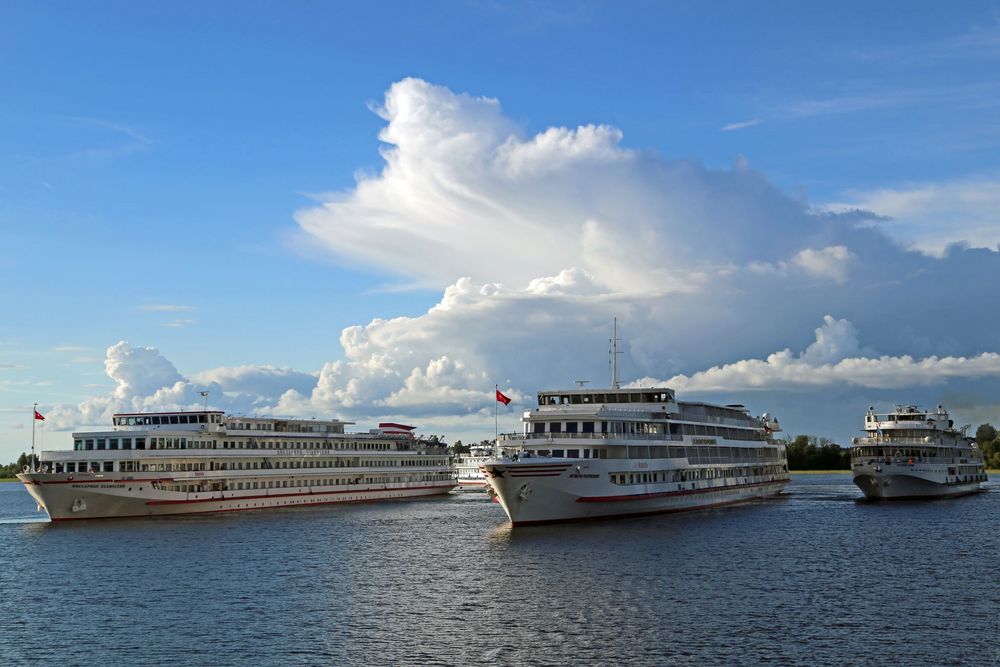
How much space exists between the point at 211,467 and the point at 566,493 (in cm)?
4583

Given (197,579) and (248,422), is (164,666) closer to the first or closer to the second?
(197,579)

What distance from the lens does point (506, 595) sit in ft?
170

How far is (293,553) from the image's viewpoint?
2749 inches

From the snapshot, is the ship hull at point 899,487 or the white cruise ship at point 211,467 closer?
the white cruise ship at point 211,467

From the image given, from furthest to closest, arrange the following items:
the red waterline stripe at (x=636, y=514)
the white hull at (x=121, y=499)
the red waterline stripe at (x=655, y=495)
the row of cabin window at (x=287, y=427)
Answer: the row of cabin window at (x=287, y=427)
the white hull at (x=121, y=499)
the red waterline stripe at (x=655, y=495)
the red waterline stripe at (x=636, y=514)

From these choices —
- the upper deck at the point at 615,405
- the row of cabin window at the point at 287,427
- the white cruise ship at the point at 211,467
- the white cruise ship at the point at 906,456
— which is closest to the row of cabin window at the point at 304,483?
the white cruise ship at the point at 211,467

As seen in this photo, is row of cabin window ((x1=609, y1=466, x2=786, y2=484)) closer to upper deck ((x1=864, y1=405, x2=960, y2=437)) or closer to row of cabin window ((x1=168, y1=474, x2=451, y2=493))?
upper deck ((x1=864, y1=405, x2=960, y2=437))

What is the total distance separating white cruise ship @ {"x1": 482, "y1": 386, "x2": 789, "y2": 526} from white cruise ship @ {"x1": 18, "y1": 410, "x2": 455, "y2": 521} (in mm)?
39047

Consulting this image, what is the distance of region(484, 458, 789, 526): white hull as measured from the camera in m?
79.7

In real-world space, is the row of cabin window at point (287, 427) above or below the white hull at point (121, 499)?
above

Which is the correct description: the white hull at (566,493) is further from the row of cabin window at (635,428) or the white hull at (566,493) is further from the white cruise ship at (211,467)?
the white cruise ship at (211,467)

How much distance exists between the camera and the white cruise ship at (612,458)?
80.9m

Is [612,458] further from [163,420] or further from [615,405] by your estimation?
[163,420]

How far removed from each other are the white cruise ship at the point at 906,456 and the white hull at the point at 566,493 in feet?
113
